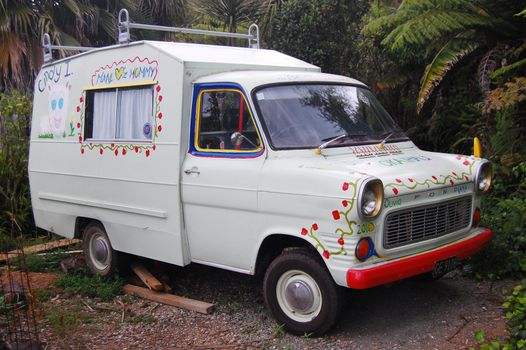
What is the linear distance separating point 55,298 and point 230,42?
23.5 ft

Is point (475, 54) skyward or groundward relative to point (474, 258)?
skyward

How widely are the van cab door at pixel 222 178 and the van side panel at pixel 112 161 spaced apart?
17 centimetres

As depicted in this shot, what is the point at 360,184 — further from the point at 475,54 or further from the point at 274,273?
the point at 475,54

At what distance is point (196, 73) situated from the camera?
543 centimetres

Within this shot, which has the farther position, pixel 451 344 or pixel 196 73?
pixel 196 73

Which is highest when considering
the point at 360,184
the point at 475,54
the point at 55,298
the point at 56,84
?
the point at 475,54

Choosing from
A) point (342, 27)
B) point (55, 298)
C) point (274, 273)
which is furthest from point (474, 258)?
point (342, 27)

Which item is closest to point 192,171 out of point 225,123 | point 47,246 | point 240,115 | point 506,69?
point 225,123

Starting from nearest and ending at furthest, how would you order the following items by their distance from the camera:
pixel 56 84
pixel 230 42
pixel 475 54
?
pixel 56 84
pixel 475 54
pixel 230 42

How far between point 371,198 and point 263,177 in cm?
97

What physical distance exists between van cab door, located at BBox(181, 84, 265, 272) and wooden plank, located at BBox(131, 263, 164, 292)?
2.65ft

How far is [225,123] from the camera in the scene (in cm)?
525

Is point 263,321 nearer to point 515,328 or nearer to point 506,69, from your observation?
point 515,328

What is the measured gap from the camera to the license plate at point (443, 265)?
4678 millimetres
